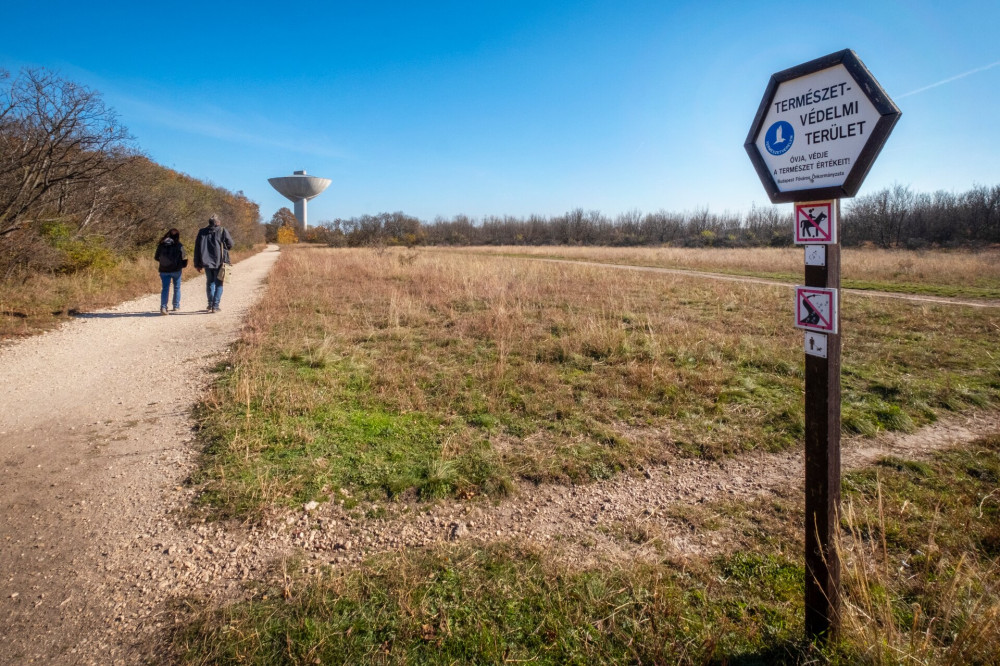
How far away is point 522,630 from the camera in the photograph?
251 cm

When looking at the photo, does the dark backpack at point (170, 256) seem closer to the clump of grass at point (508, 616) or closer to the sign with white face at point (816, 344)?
the clump of grass at point (508, 616)

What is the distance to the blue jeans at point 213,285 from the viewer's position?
37.3 feet

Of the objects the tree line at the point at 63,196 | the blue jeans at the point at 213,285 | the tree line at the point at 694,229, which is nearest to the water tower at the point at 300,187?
the tree line at the point at 694,229

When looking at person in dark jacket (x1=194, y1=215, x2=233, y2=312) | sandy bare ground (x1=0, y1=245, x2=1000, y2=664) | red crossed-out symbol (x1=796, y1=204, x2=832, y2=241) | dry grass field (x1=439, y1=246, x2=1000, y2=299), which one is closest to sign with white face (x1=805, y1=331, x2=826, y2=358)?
red crossed-out symbol (x1=796, y1=204, x2=832, y2=241)

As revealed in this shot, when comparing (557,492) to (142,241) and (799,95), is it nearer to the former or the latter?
Answer: (799,95)

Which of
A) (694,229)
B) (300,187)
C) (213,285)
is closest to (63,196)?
(213,285)

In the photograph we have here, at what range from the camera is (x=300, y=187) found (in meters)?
58.2

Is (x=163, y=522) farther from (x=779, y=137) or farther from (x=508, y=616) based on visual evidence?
(x=779, y=137)

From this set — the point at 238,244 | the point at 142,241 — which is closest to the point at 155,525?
the point at 142,241

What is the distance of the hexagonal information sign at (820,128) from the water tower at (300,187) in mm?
62364

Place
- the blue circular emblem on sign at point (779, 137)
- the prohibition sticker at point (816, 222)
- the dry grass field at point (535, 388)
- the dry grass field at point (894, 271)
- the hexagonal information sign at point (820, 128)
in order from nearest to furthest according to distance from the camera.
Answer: the hexagonal information sign at point (820, 128)
the prohibition sticker at point (816, 222)
the blue circular emblem on sign at point (779, 137)
the dry grass field at point (535, 388)
the dry grass field at point (894, 271)

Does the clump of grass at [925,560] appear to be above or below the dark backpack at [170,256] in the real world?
below

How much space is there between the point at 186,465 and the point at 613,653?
369cm

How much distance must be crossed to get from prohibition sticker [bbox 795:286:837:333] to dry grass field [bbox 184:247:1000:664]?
1168 millimetres
